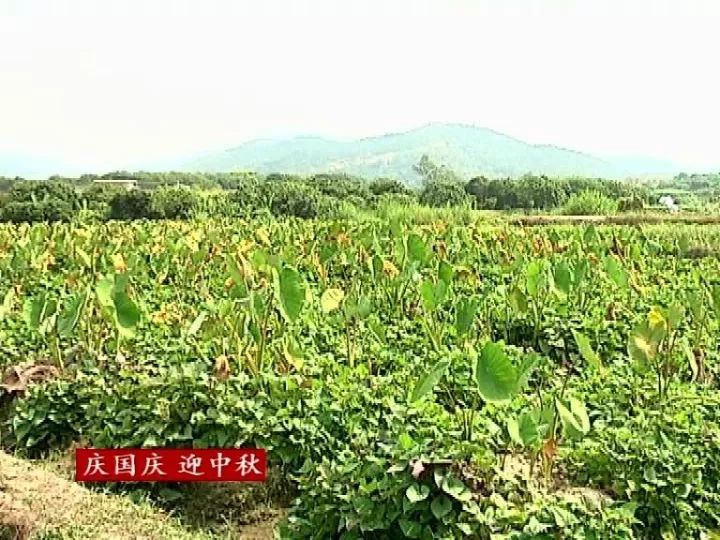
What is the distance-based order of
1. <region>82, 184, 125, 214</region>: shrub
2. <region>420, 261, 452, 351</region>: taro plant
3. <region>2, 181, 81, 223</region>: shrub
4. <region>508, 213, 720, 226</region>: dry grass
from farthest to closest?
<region>82, 184, 125, 214</region>: shrub → <region>2, 181, 81, 223</region>: shrub → <region>508, 213, 720, 226</region>: dry grass → <region>420, 261, 452, 351</region>: taro plant

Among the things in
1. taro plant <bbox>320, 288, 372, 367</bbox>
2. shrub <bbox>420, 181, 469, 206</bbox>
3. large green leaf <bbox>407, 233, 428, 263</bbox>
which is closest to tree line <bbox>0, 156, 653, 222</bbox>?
shrub <bbox>420, 181, 469, 206</bbox>

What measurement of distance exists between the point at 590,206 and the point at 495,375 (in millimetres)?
16531

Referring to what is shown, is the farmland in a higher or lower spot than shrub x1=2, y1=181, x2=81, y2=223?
higher

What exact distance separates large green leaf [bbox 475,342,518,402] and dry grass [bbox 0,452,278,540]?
3.32 feet

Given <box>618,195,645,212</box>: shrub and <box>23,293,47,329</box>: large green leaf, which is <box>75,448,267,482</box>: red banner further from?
<box>618,195,645,212</box>: shrub

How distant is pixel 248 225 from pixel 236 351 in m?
7.16

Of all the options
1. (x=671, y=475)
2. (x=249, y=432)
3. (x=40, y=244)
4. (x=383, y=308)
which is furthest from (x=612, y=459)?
(x=40, y=244)

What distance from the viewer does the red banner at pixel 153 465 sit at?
12.9 ft

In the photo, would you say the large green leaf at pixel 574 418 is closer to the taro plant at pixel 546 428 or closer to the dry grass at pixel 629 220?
the taro plant at pixel 546 428

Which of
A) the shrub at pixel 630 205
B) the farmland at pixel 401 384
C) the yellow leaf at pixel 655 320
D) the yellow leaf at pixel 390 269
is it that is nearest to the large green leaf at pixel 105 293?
the farmland at pixel 401 384

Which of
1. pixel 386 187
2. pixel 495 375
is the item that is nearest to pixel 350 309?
pixel 495 375

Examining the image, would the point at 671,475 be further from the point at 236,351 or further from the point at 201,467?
the point at 236,351

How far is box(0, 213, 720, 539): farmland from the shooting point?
3.18m

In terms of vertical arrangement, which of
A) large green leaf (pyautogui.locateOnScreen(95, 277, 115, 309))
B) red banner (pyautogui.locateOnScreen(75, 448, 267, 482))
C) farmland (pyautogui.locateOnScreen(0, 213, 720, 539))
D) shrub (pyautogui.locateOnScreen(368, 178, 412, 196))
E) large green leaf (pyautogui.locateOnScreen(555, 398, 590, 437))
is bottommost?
shrub (pyautogui.locateOnScreen(368, 178, 412, 196))
